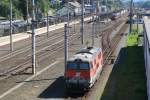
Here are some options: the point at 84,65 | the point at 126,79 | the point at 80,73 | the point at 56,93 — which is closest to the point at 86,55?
the point at 84,65

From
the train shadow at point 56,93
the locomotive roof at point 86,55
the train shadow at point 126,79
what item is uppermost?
the locomotive roof at point 86,55

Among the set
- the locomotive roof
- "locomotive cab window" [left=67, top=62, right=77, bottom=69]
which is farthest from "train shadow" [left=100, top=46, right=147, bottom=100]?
"locomotive cab window" [left=67, top=62, right=77, bottom=69]

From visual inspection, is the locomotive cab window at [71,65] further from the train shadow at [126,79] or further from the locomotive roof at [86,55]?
the train shadow at [126,79]

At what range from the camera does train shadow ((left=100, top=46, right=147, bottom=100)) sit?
30755mm

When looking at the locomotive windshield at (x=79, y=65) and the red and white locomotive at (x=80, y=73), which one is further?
the locomotive windshield at (x=79, y=65)

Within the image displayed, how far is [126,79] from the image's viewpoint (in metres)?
36.8

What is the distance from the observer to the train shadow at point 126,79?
101 ft

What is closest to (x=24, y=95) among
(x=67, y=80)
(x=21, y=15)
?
(x=67, y=80)

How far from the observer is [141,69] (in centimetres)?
4188

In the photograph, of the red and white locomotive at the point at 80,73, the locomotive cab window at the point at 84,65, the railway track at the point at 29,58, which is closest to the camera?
the red and white locomotive at the point at 80,73

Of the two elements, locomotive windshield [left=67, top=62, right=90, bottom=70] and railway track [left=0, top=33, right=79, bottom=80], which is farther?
railway track [left=0, top=33, right=79, bottom=80]

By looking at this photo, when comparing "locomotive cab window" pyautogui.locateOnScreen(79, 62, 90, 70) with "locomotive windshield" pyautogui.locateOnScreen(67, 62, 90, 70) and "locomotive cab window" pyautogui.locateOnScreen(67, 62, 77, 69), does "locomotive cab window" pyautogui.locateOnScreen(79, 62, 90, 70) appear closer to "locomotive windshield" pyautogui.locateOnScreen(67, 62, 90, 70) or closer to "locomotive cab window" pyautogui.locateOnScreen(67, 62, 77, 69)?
"locomotive windshield" pyautogui.locateOnScreen(67, 62, 90, 70)

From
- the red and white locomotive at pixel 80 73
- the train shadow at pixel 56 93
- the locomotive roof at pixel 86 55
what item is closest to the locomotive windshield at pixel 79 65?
the red and white locomotive at pixel 80 73

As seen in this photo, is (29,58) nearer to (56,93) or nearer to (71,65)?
(71,65)
